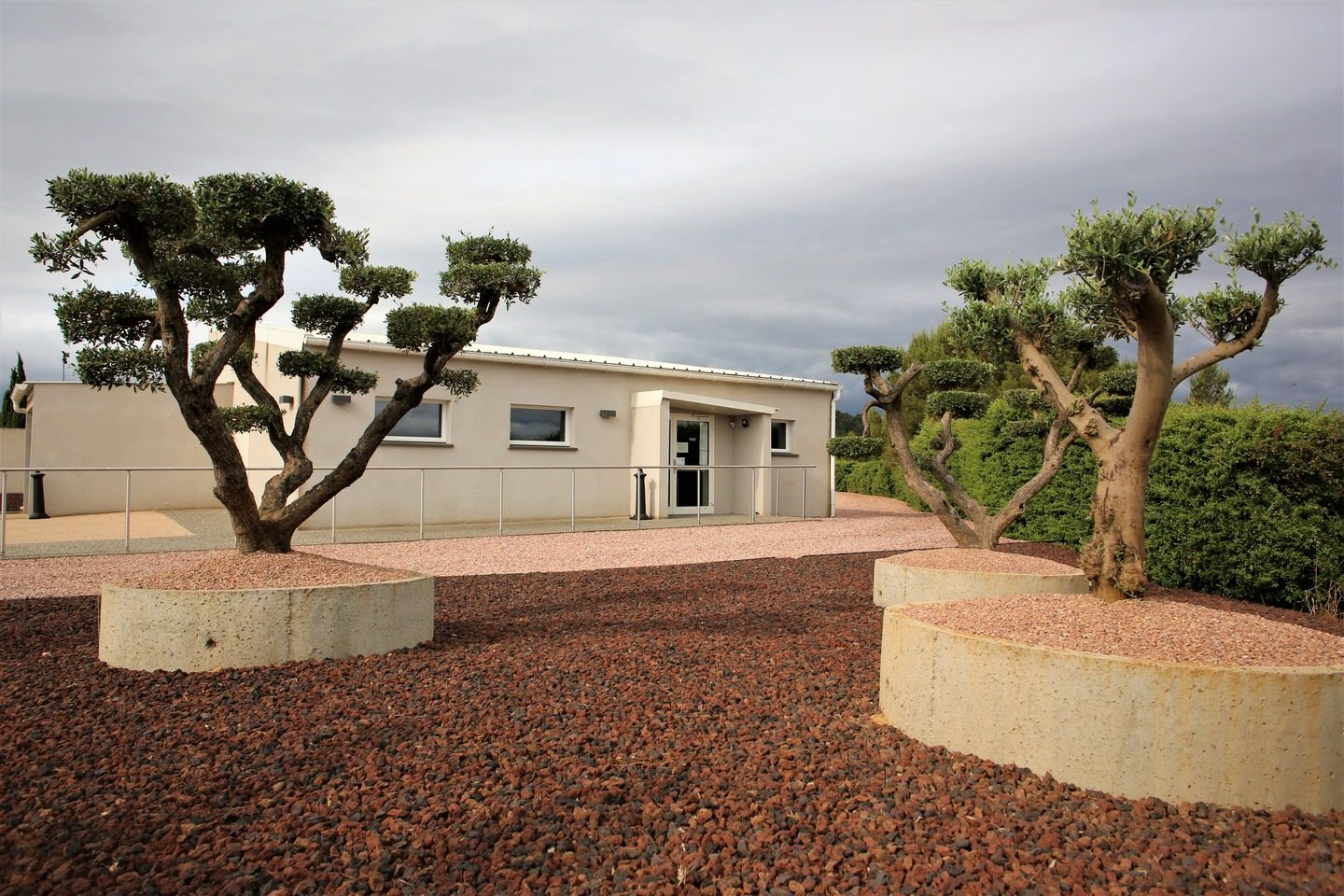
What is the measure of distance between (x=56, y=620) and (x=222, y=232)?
3.08 metres

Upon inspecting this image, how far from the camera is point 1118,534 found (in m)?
4.59

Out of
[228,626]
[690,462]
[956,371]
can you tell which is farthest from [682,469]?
[228,626]

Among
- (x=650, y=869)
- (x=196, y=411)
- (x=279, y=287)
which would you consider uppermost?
(x=279, y=287)

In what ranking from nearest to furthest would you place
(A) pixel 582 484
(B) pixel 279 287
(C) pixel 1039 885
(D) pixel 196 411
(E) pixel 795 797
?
(C) pixel 1039 885
(E) pixel 795 797
(D) pixel 196 411
(B) pixel 279 287
(A) pixel 582 484

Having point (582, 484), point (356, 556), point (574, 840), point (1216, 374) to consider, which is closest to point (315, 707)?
point (574, 840)

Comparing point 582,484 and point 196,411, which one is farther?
point 582,484

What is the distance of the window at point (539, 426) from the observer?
51.3ft

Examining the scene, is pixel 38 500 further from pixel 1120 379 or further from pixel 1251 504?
pixel 1251 504

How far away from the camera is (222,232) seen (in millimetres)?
5734

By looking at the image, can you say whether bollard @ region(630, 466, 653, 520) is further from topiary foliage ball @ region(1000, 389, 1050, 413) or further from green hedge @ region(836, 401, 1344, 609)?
green hedge @ region(836, 401, 1344, 609)

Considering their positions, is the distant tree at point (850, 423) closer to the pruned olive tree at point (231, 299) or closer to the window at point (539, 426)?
the window at point (539, 426)

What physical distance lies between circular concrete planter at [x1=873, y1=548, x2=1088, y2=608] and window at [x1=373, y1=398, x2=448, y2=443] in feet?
30.2

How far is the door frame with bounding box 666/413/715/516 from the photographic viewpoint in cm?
1698

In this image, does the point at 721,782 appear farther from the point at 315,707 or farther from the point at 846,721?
the point at 315,707
